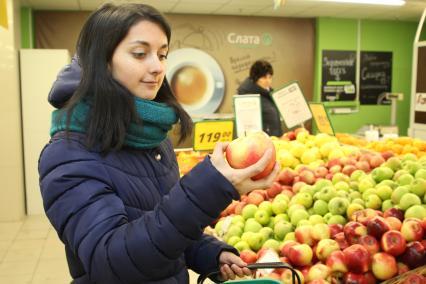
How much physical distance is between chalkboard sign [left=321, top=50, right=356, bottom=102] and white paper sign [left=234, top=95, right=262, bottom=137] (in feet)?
16.4

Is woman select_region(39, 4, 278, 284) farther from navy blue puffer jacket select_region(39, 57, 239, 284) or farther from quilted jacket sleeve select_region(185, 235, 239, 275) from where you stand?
quilted jacket sleeve select_region(185, 235, 239, 275)

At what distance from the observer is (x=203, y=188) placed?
851 millimetres

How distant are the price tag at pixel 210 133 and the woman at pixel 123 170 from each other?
2.22 meters

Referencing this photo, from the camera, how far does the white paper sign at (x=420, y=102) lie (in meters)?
4.81

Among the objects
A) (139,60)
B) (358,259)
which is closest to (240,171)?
(139,60)

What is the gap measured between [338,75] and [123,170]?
8015 mm

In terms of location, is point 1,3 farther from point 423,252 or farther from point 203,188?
point 423,252

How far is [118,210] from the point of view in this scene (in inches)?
35.6

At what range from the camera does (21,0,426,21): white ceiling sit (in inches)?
268

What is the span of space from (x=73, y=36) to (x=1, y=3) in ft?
16.2

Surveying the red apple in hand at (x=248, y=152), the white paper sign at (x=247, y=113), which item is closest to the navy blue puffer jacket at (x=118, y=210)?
the red apple in hand at (x=248, y=152)

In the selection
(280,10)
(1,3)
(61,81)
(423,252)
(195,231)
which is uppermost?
(280,10)

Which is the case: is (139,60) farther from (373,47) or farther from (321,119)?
(373,47)

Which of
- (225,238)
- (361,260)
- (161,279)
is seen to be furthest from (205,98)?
(161,279)
